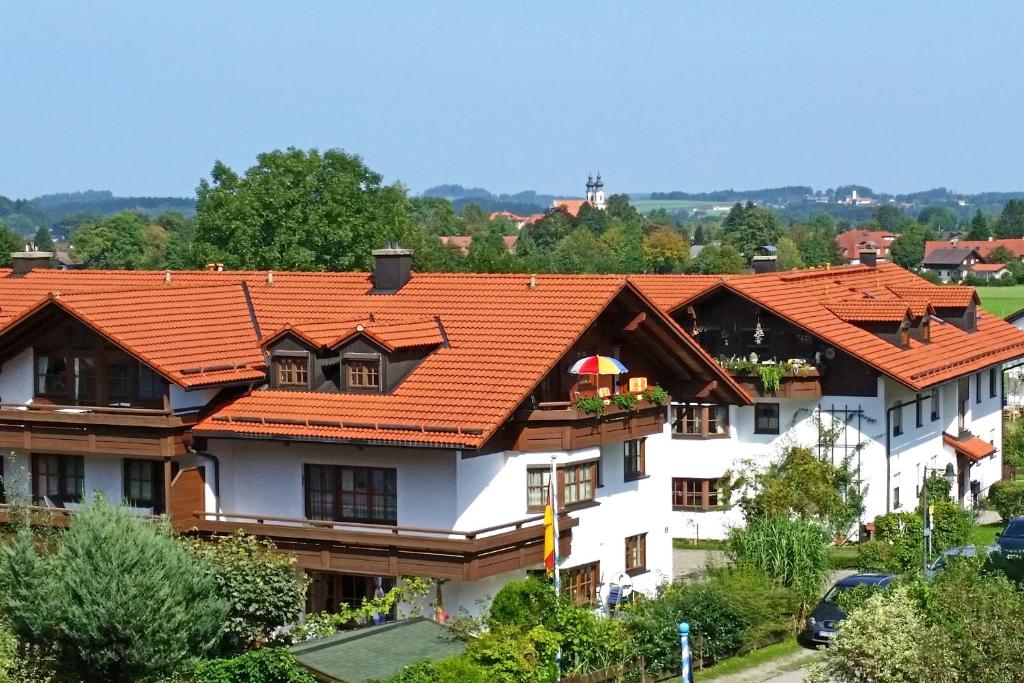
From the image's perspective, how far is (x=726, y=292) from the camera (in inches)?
1994

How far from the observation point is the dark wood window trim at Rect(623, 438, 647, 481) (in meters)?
39.7

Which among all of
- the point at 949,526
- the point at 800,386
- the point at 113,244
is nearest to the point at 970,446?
the point at 800,386

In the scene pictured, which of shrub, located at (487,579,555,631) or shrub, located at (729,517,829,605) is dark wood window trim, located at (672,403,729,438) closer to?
shrub, located at (729,517,829,605)

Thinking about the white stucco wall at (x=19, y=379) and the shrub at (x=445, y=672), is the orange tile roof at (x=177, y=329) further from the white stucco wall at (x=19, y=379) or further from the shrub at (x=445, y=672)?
the shrub at (x=445, y=672)

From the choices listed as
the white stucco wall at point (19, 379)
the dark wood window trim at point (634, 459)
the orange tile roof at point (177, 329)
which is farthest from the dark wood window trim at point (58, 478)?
the dark wood window trim at point (634, 459)

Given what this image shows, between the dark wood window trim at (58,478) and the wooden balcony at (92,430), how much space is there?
52cm

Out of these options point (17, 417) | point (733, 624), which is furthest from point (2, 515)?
point (733, 624)

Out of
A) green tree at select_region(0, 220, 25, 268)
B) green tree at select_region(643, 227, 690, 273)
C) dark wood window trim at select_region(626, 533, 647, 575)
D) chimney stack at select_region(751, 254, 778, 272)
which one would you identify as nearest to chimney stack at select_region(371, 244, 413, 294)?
dark wood window trim at select_region(626, 533, 647, 575)

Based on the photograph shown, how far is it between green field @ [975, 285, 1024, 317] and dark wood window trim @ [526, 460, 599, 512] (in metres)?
76.9

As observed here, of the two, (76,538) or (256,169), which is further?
(256,169)

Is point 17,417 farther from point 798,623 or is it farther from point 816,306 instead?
point 816,306

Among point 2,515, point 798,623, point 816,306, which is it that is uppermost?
point 816,306

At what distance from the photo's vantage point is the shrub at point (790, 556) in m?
37.8

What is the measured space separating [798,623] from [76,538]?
595 inches
